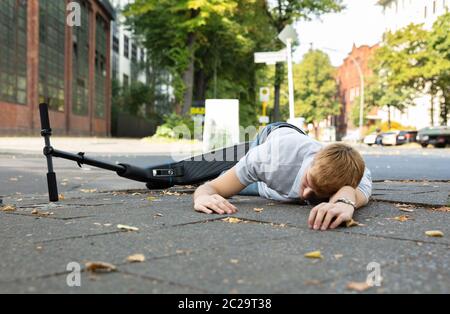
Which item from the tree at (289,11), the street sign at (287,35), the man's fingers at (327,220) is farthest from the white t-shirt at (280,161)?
the tree at (289,11)

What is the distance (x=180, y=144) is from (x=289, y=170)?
20.2 meters

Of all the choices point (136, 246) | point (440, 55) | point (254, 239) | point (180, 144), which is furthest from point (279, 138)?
point (440, 55)

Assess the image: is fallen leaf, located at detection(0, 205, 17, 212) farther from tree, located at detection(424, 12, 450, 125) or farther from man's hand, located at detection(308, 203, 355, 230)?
tree, located at detection(424, 12, 450, 125)

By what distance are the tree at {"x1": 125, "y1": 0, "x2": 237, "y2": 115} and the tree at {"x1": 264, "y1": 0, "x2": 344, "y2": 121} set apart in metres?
7.87

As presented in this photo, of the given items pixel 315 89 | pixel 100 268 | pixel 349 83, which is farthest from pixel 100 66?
pixel 349 83

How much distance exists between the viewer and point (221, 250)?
2.53 meters

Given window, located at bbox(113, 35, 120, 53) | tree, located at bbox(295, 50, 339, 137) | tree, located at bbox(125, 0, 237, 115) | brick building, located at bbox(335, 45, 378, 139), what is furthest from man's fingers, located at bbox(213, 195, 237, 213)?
brick building, located at bbox(335, 45, 378, 139)

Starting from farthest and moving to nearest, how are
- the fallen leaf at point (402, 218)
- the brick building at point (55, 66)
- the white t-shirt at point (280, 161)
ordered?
the brick building at point (55, 66)
the white t-shirt at point (280, 161)
the fallen leaf at point (402, 218)

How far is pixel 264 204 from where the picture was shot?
4422 millimetres

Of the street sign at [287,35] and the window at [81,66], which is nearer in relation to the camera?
the street sign at [287,35]

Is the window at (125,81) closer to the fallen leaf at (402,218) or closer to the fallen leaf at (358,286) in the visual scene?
the fallen leaf at (402,218)

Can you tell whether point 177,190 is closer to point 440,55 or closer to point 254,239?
point 254,239

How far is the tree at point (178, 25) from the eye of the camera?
82.5 ft

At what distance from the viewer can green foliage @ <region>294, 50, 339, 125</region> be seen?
240ft
